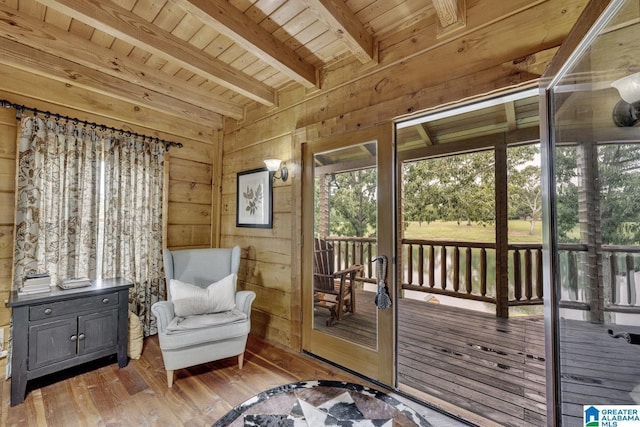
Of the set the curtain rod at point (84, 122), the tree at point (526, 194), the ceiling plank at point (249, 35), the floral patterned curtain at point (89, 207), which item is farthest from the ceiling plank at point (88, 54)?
the tree at point (526, 194)

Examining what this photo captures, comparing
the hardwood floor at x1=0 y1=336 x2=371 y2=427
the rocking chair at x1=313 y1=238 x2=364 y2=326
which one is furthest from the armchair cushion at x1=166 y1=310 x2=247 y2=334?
the rocking chair at x1=313 y1=238 x2=364 y2=326

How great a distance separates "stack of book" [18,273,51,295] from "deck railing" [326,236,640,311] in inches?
94.6

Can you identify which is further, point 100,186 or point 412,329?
point 412,329

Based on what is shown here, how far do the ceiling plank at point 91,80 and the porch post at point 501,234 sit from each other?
4.15 meters

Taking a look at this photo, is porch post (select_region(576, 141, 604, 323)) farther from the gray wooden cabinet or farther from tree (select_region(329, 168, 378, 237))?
the gray wooden cabinet

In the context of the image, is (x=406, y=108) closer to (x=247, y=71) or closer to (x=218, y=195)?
(x=247, y=71)

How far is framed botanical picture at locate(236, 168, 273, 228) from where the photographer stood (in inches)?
122

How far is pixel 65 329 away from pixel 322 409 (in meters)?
2.07

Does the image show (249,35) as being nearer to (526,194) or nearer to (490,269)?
(490,269)

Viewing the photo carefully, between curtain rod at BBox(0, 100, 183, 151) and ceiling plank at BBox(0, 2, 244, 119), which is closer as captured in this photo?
ceiling plank at BBox(0, 2, 244, 119)

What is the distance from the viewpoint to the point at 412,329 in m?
3.41

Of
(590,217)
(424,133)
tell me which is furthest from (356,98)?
(424,133)

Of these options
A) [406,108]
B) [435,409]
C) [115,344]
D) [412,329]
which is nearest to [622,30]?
[406,108]

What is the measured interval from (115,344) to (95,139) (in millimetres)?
1968
